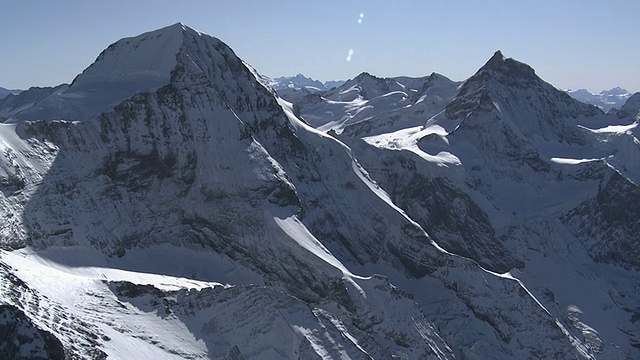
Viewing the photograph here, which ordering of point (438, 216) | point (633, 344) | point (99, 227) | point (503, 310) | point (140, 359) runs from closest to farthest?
point (140, 359) → point (99, 227) → point (503, 310) → point (633, 344) → point (438, 216)

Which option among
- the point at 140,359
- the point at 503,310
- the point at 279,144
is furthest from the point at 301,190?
the point at 140,359

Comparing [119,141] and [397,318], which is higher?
[119,141]

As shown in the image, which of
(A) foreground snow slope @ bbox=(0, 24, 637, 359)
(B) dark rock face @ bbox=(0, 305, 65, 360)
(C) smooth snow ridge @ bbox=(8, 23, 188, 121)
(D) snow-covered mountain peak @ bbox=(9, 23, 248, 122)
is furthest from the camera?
(D) snow-covered mountain peak @ bbox=(9, 23, 248, 122)

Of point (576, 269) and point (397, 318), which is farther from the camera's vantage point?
point (576, 269)

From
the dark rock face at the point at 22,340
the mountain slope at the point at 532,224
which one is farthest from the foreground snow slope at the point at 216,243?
the mountain slope at the point at 532,224

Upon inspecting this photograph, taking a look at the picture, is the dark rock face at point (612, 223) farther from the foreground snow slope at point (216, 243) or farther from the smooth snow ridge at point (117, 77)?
the smooth snow ridge at point (117, 77)

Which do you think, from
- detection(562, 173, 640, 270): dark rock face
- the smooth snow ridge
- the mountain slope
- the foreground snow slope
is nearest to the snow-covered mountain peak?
the smooth snow ridge

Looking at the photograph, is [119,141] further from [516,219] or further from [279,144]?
[516,219]

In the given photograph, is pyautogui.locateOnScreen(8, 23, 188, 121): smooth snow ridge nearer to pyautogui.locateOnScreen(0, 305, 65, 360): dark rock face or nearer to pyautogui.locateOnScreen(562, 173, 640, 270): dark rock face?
pyautogui.locateOnScreen(0, 305, 65, 360): dark rock face
